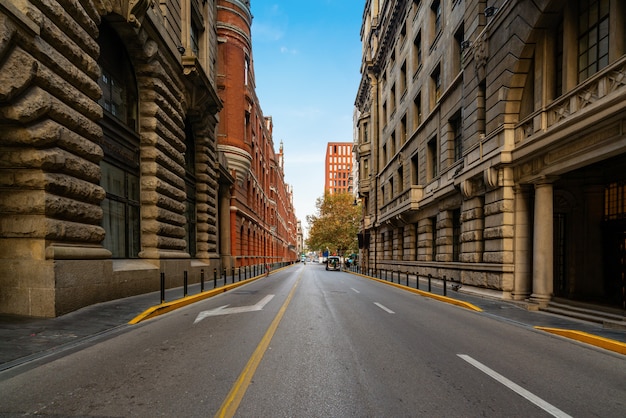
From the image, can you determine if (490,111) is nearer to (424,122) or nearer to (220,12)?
(424,122)

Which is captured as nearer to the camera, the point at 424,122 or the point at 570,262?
the point at 570,262

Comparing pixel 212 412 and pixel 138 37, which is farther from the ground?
pixel 138 37

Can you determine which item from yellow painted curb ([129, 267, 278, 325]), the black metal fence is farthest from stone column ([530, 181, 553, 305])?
the black metal fence

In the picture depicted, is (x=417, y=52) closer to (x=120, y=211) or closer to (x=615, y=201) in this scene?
(x=615, y=201)

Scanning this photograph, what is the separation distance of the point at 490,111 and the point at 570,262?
6608 millimetres

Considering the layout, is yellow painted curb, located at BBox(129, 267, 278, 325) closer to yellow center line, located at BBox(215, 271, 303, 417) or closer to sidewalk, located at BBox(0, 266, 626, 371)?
sidewalk, located at BBox(0, 266, 626, 371)

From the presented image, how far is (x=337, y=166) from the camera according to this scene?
151 meters

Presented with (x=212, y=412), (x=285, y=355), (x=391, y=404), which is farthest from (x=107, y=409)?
(x=391, y=404)

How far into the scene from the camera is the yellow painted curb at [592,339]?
6289 millimetres

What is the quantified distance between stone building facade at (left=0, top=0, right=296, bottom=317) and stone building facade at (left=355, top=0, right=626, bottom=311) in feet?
42.8

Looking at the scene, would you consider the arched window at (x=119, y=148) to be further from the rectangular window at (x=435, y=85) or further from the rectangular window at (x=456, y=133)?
the rectangular window at (x=435, y=85)

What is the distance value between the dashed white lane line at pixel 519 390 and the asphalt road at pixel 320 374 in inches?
0.8

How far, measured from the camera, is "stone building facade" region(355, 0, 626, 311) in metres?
9.79

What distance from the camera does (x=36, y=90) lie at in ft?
25.4
